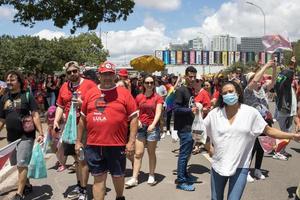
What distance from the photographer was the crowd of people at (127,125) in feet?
14.8

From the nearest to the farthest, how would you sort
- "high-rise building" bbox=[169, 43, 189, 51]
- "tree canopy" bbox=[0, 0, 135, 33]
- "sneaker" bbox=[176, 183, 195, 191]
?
"sneaker" bbox=[176, 183, 195, 191] → "tree canopy" bbox=[0, 0, 135, 33] → "high-rise building" bbox=[169, 43, 189, 51]

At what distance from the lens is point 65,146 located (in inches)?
275

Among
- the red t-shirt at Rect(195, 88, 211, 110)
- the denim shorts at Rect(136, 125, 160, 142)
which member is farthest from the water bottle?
the red t-shirt at Rect(195, 88, 211, 110)

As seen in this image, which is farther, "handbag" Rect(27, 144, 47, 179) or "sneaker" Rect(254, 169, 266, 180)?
"sneaker" Rect(254, 169, 266, 180)

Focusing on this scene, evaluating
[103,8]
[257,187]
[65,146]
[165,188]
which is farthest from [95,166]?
[103,8]

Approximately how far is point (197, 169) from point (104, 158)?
3.53 m

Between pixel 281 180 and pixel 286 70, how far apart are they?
110 inches

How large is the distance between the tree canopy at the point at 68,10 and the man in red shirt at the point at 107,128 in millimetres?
13018

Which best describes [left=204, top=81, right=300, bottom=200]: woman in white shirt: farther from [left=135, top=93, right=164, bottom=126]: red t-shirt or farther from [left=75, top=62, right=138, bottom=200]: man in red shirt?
[left=135, top=93, right=164, bottom=126]: red t-shirt

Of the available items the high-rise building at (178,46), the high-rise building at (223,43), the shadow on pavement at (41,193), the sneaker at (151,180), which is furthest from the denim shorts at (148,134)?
the high-rise building at (223,43)

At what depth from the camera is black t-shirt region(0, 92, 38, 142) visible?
6547mm

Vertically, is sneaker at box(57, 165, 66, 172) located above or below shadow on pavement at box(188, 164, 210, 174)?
above

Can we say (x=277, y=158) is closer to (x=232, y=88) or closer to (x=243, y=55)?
(x=232, y=88)

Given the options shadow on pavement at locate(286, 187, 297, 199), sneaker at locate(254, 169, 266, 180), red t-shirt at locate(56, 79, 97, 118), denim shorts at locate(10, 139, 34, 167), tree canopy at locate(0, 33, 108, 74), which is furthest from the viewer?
tree canopy at locate(0, 33, 108, 74)
